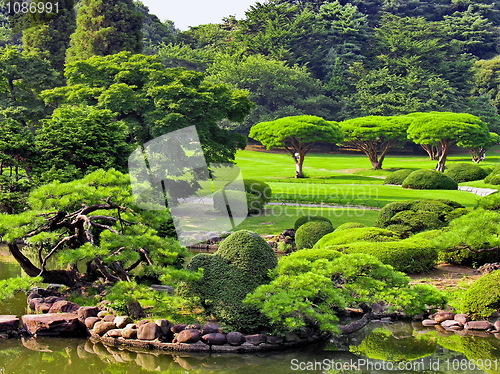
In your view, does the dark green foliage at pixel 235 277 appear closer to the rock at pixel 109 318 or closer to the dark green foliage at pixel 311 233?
the rock at pixel 109 318

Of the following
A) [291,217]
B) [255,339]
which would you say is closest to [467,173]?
[291,217]

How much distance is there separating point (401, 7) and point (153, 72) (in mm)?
74026

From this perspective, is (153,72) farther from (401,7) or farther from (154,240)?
(401,7)

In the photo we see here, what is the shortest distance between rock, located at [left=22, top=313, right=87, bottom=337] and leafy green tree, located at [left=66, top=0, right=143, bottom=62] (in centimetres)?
3184

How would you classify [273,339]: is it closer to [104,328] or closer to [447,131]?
[104,328]

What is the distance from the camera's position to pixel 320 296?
11414 millimetres

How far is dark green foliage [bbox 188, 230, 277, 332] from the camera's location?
1127 centimetres

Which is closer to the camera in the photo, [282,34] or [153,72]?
[153,72]

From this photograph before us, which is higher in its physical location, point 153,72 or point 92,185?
point 153,72

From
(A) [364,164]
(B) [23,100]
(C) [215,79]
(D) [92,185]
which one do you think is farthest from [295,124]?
(D) [92,185]

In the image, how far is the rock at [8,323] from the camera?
12.0 m

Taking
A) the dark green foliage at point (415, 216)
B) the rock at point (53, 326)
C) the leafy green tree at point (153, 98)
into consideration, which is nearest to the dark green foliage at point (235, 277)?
the rock at point (53, 326)

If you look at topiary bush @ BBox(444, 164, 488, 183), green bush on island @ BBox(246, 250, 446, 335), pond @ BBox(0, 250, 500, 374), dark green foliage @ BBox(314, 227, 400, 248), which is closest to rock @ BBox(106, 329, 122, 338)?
pond @ BBox(0, 250, 500, 374)

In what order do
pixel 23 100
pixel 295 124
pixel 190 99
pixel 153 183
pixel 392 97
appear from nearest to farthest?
pixel 153 183
pixel 190 99
pixel 23 100
pixel 295 124
pixel 392 97
